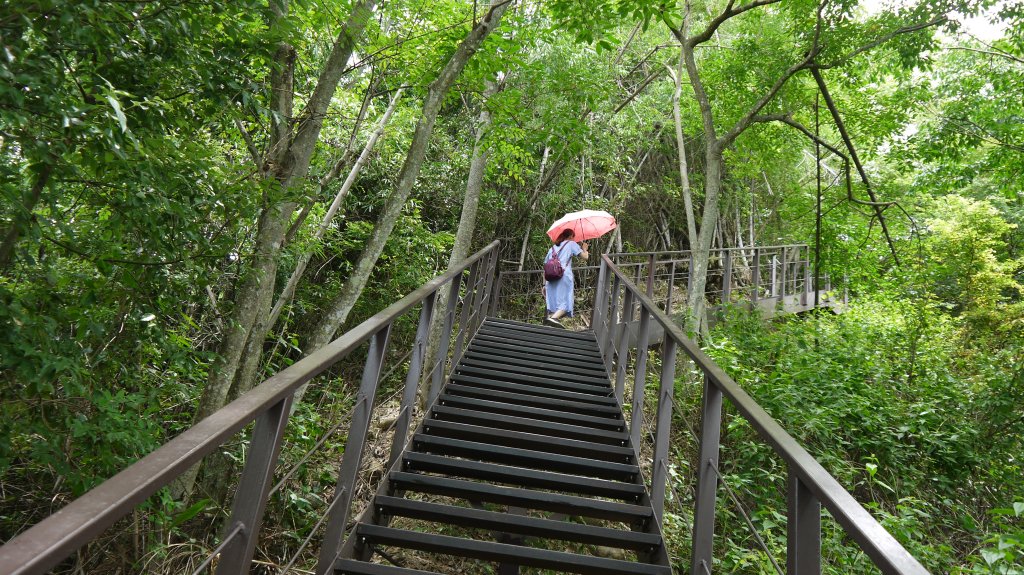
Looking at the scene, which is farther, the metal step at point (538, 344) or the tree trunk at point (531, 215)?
the tree trunk at point (531, 215)

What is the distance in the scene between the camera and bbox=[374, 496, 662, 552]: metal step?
265 cm

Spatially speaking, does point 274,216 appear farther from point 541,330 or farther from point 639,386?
point 541,330

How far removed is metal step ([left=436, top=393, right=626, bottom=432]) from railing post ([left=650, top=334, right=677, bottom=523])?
1.02m

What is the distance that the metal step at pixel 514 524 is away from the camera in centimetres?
265

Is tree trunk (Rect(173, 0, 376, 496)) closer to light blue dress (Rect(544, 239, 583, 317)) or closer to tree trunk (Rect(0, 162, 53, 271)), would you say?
tree trunk (Rect(0, 162, 53, 271))

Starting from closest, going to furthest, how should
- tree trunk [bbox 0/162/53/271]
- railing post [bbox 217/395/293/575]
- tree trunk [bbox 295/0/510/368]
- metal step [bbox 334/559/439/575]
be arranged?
1. railing post [bbox 217/395/293/575]
2. metal step [bbox 334/559/439/575]
3. tree trunk [bbox 0/162/53/271]
4. tree trunk [bbox 295/0/510/368]

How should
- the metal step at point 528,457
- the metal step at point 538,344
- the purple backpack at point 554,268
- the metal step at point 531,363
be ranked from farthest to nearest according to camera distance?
the purple backpack at point 554,268, the metal step at point 538,344, the metal step at point 531,363, the metal step at point 528,457

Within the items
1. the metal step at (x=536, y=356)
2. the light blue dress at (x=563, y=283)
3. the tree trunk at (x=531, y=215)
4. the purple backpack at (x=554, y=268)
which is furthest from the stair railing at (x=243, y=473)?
the tree trunk at (x=531, y=215)

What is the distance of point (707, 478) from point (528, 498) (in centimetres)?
92

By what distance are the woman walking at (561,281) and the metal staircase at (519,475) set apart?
1.91 m

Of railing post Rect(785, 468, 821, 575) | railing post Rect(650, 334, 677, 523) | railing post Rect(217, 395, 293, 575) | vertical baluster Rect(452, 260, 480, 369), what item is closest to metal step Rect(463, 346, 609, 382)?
vertical baluster Rect(452, 260, 480, 369)

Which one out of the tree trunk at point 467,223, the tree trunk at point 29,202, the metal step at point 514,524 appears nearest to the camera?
the tree trunk at point 29,202

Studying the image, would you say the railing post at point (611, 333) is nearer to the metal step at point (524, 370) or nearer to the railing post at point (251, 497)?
the metal step at point (524, 370)

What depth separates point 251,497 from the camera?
4.53 feet
